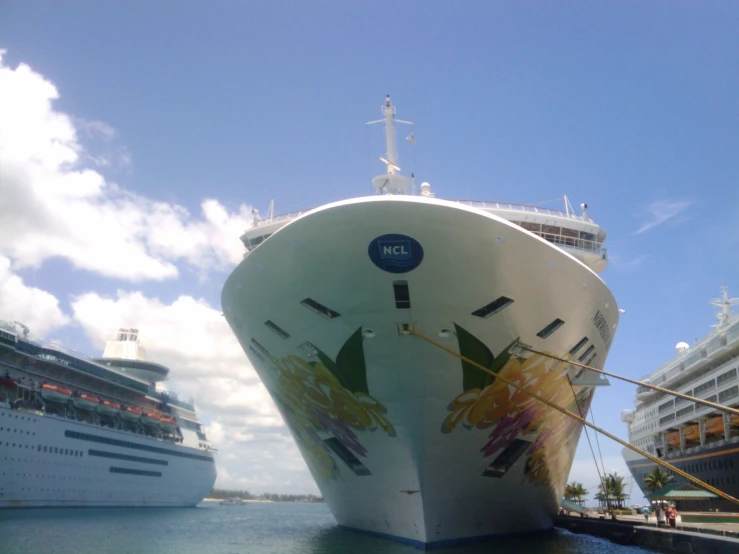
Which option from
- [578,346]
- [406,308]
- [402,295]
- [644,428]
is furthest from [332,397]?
[644,428]

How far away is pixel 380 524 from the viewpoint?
1183 centimetres

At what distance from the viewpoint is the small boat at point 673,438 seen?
116ft

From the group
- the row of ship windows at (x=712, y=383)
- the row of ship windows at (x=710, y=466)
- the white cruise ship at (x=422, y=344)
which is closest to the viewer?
the white cruise ship at (x=422, y=344)

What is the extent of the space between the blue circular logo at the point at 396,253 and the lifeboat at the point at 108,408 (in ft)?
118

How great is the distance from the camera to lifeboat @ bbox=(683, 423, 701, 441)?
32134 mm

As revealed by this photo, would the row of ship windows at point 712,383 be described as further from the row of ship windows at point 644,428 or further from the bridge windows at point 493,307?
the bridge windows at point 493,307

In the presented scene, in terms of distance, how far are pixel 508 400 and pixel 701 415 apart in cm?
2839

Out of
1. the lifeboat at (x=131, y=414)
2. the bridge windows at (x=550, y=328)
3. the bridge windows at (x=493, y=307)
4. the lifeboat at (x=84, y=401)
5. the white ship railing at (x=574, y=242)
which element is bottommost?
the lifeboat at (x=131, y=414)

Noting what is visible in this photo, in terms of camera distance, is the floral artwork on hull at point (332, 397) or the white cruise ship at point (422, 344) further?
the floral artwork on hull at point (332, 397)

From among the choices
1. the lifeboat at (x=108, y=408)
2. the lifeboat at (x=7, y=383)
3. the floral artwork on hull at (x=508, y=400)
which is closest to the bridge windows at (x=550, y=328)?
the floral artwork on hull at (x=508, y=400)

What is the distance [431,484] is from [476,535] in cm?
202

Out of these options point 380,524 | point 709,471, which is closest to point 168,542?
point 380,524

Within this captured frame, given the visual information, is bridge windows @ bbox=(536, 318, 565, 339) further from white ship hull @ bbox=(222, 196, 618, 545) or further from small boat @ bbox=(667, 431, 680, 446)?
small boat @ bbox=(667, 431, 680, 446)

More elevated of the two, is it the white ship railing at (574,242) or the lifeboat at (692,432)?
the white ship railing at (574,242)
